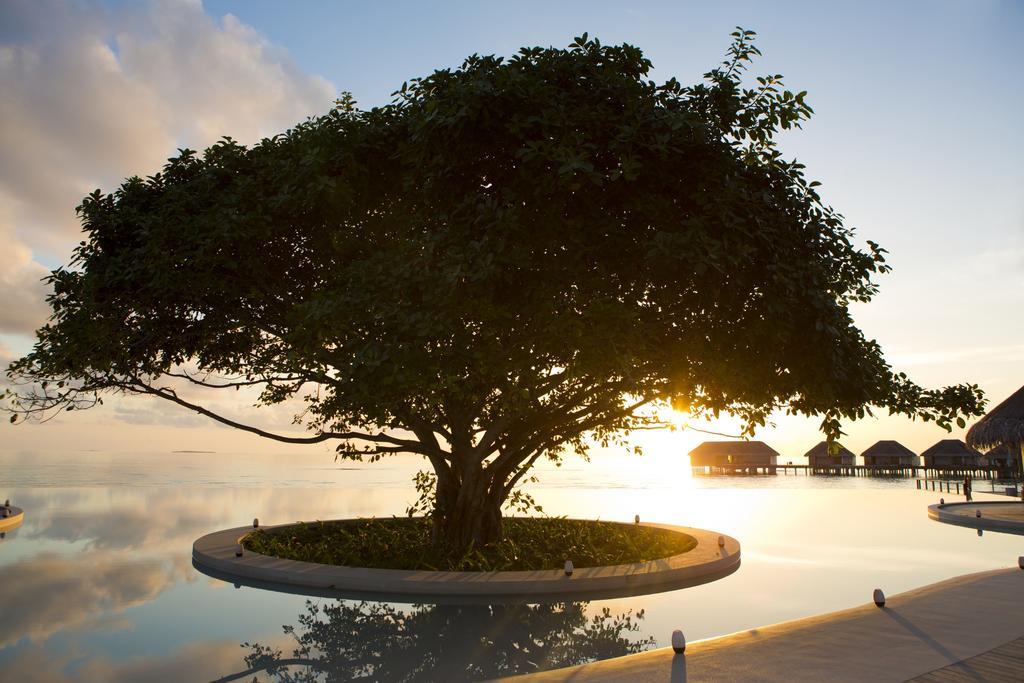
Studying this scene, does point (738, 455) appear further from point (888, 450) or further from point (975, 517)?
point (975, 517)

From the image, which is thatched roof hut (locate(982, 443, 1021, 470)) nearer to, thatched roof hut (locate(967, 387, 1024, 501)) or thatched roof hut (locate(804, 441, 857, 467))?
thatched roof hut (locate(804, 441, 857, 467))

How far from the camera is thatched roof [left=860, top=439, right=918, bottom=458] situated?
8144 centimetres

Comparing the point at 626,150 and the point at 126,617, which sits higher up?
the point at 626,150

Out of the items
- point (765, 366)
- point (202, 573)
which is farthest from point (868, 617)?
point (202, 573)

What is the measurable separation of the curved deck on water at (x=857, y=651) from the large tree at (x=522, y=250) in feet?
12.0

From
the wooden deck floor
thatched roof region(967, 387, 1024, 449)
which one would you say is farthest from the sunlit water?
thatched roof region(967, 387, 1024, 449)

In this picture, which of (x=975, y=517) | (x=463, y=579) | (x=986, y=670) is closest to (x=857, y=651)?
(x=986, y=670)

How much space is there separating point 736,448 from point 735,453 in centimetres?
64

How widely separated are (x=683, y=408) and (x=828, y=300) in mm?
5917

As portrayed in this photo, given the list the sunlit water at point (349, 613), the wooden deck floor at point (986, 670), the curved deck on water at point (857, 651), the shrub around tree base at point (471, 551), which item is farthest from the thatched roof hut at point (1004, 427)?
the wooden deck floor at point (986, 670)

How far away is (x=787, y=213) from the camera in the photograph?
12680 millimetres

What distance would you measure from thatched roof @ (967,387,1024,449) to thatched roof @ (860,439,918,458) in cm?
5024

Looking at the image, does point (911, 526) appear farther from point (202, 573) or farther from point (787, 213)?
point (202, 573)

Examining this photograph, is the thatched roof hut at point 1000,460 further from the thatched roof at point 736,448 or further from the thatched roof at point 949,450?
the thatched roof at point 736,448
